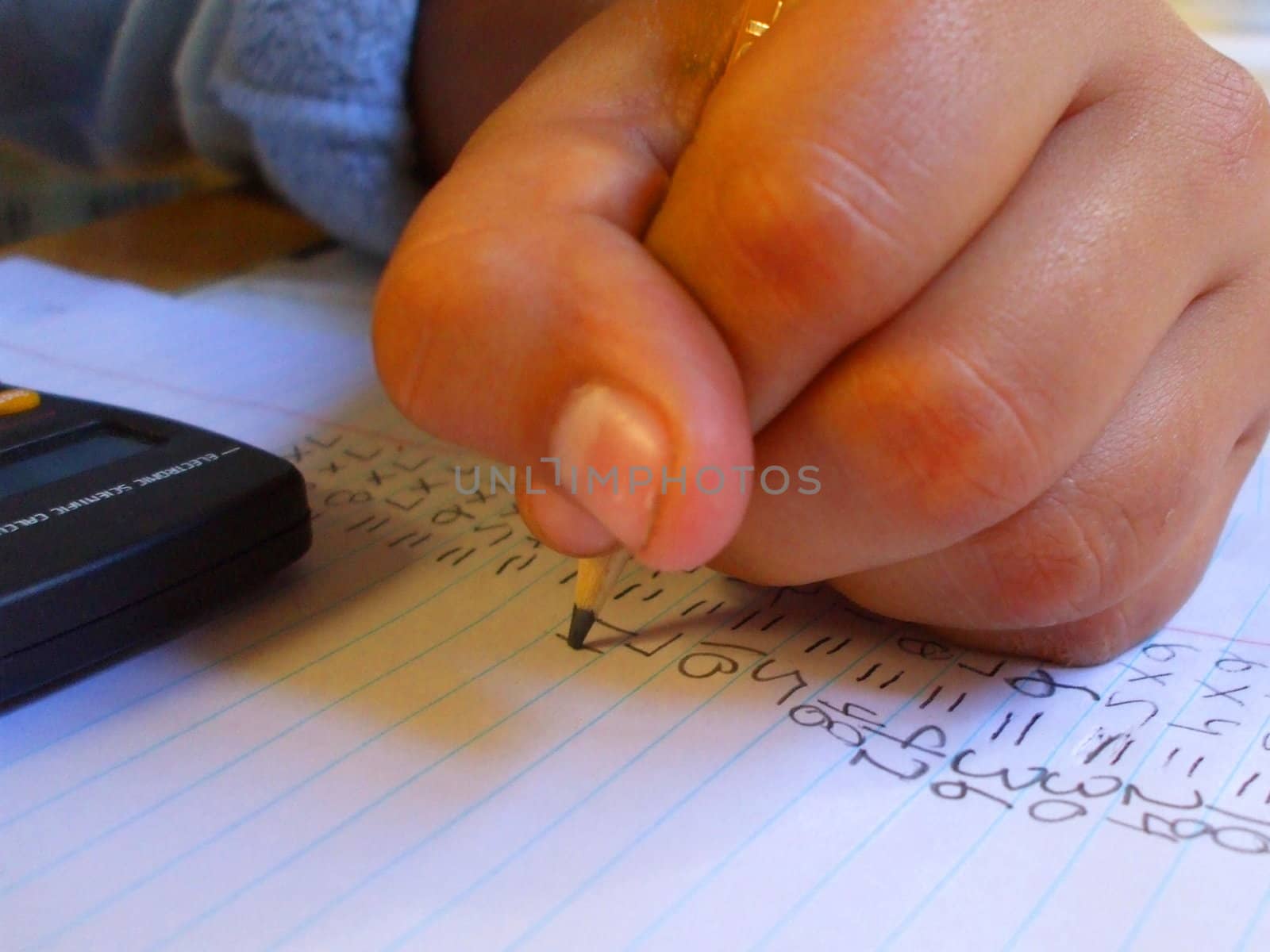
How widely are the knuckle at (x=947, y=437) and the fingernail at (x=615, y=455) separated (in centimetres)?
5

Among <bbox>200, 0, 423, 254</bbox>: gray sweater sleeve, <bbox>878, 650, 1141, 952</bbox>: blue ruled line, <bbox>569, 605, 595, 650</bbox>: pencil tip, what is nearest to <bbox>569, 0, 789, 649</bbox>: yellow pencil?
<bbox>569, 605, 595, 650</bbox>: pencil tip

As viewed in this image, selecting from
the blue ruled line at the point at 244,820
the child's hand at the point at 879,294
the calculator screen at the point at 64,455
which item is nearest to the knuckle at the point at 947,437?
the child's hand at the point at 879,294

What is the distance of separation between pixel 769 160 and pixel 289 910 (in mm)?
166

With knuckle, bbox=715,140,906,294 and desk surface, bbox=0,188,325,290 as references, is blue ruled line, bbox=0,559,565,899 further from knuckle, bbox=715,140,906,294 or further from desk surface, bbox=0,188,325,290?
desk surface, bbox=0,188,325,290

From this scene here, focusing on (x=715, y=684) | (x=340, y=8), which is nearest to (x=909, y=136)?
(x=715, y=684)

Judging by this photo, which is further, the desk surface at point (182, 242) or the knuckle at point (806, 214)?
the desk surface at point (182, 242)

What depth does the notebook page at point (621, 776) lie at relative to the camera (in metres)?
0.20

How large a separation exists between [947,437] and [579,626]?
11cm

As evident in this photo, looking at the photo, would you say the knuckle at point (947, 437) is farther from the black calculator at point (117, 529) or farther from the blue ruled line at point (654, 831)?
the black calculator at point (117, 529)

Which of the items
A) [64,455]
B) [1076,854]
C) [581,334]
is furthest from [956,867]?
[64,455]

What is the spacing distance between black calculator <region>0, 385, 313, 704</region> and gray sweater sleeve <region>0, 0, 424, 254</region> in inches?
8.7

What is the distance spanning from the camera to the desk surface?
57 centimetres

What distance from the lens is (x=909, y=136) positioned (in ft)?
0.70

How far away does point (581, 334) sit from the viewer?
0.21 m
